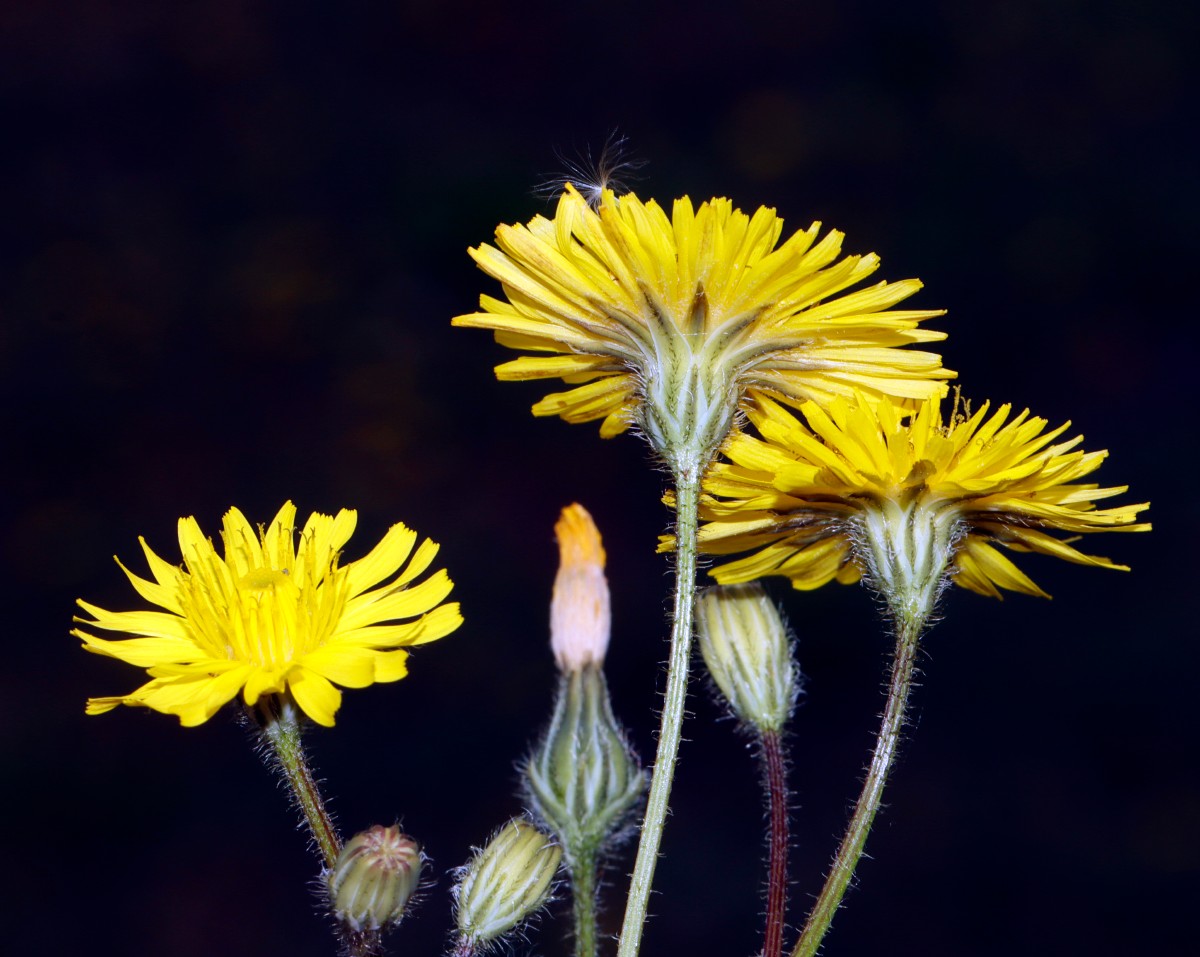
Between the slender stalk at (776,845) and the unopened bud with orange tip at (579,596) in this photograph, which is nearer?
the slender stalk at (776,845)

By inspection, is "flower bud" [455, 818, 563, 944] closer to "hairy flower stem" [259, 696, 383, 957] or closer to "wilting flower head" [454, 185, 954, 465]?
"hairy flower stem" [259, 696, 383, 957]

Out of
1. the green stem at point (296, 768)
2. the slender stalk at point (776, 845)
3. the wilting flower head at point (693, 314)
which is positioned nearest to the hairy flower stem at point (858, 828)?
the slender stalk at point (776, 845)

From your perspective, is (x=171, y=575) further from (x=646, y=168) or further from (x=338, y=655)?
(x=646, y=168)

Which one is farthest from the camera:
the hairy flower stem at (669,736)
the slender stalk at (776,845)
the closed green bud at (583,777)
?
the closed green bud at (583,777)

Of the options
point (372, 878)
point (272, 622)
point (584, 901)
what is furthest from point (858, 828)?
point (272, 622)

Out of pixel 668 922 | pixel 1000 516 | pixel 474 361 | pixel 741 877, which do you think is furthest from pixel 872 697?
pixel 1000 516

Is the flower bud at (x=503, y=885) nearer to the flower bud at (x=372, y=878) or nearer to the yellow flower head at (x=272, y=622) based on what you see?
the flower bud at (x=372, y=878)

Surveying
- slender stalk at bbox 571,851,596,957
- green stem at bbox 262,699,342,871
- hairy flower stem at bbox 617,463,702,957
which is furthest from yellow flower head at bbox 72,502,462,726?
slender stalk at bbox 571,851,596,957

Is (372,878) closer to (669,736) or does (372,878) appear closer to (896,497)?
(669,736)
